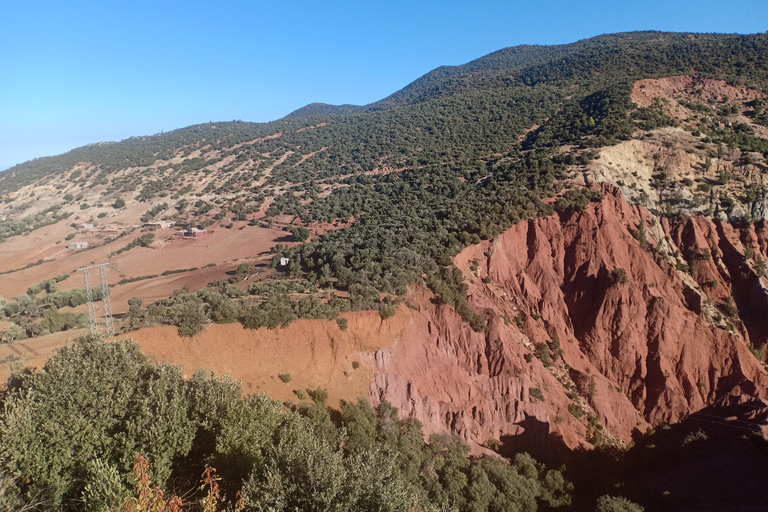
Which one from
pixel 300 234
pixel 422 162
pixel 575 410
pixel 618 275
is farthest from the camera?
pixel 422 162

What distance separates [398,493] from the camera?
930 cm

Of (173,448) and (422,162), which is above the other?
(422,162)

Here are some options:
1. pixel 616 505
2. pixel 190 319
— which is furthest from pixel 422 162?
pixel 616 505

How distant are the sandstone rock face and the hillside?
0.13 metres

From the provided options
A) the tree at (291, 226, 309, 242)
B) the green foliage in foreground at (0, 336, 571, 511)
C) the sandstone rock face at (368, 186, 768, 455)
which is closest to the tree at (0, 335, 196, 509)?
the green foliage in foreground at (0, 336, 571, 511)

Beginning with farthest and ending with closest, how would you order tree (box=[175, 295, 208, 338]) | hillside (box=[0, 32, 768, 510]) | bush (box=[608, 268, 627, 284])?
bush (box=[608, 268, 627, 284])
tree (box=[175, 295, 208, 338])
hillside (box=[0, 32, 768, 510])

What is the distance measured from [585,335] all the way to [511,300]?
547cm

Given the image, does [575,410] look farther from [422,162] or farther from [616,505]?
[422,162]

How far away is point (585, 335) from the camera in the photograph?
2770 centimetres

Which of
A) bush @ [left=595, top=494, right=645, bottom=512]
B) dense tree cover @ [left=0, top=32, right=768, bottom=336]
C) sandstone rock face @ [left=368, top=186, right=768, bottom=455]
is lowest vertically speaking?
bush @ [left=595, top=494, right=645, bottom=512]

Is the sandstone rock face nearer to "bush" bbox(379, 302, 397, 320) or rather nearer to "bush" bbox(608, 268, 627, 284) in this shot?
"bush" bbox(608, 268, 627, 284)

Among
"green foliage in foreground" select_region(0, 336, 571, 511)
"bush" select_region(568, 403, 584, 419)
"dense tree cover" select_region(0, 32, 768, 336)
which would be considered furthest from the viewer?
"dense tree cover" select_region(0, 32, 768, 336)

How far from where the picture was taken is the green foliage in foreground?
9.47m

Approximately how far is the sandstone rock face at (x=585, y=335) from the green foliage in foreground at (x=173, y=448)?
16.8 ft
